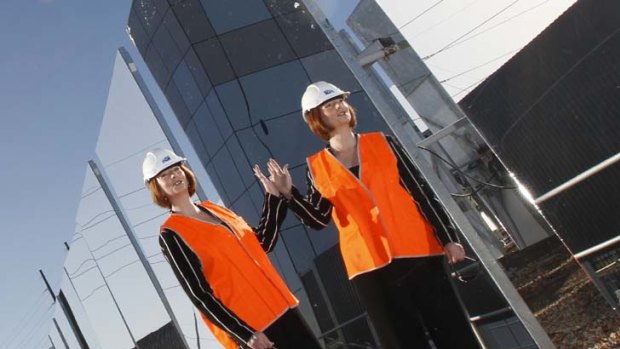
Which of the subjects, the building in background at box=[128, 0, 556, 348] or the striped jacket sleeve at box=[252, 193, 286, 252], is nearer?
the striped jacket sleeve at box=[252, 193, 286, 252]

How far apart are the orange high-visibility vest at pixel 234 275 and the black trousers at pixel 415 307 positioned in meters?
0.32

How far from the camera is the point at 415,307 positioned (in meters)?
2.19

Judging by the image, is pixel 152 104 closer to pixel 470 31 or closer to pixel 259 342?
pixel 470 31


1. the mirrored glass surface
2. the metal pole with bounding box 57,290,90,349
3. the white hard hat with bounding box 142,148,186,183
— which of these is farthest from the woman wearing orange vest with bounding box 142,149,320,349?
the metal pole with bounding box 57,290,90,349

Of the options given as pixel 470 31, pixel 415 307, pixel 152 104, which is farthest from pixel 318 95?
pixel 152 104

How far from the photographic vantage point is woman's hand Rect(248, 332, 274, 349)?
210cm

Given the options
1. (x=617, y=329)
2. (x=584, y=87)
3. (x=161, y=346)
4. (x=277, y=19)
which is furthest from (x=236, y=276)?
(x=161, y=346)

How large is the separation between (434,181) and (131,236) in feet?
10.8

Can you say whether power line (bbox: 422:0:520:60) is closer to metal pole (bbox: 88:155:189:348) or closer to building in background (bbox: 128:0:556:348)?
building in background (bbox: 128:0:556:348)

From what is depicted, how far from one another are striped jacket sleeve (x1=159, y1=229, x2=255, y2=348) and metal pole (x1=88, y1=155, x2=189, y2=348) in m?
2.59

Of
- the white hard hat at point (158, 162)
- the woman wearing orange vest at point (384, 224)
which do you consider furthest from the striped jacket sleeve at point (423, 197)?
the white hard hat at point (158, 162)

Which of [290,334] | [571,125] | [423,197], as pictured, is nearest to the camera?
[290,334]

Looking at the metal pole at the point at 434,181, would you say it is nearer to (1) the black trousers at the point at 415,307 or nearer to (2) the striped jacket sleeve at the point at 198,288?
(1) the black trousers at the point at 415,307

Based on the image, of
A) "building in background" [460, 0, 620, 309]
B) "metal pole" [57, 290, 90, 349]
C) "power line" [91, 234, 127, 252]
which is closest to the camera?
"building in background" [460, 0, 620, 309]
